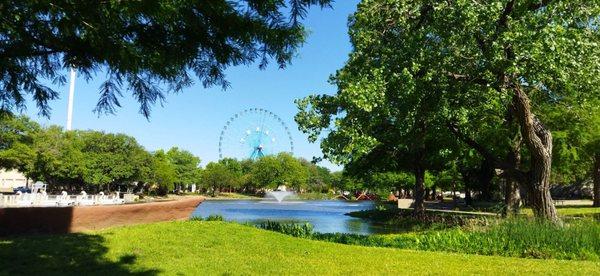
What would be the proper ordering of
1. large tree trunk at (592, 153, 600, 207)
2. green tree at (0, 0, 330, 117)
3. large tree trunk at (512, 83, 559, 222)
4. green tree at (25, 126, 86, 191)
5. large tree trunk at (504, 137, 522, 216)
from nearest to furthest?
1. green tree at (0, 0, 330, 117)
2. large tree trunk at (512, 83, 559, 222)
3. large tree trunk at (504, 137, 522, 216)
4. large tree trunk at (592, 153, 600, 207)
5. green tree at (25, 126, 86, 191)

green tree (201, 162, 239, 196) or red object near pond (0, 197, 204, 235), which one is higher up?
green tree (201, 162, 239, 196)

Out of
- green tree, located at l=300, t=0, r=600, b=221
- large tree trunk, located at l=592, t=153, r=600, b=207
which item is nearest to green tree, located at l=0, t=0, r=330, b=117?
green tree, located at l=300, t=0, r=600, b=221

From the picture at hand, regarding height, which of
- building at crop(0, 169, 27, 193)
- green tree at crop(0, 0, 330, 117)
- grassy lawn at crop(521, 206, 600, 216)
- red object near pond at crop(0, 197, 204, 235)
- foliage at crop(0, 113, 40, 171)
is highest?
foliage at crop(0, 113, 40, 171)

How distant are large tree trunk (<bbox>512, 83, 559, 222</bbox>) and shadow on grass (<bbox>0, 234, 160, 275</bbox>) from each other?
12057mm

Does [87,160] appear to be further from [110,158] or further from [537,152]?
[537,152]

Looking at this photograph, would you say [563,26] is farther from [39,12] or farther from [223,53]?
[39,12]

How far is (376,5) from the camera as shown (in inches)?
693

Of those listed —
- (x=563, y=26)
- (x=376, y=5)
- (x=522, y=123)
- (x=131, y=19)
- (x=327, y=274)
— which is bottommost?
(x=327, y=274)

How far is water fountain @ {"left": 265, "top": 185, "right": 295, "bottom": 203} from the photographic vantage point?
10864 centimetres

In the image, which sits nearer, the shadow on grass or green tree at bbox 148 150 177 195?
the shadow on grass

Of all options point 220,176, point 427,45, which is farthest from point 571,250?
point 220,176

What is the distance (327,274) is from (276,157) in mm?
111700

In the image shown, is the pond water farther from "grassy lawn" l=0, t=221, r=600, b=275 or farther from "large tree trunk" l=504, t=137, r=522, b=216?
"grassy lawn" l=0, t=221, r=600, b=275

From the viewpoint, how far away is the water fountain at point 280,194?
4277 inches
